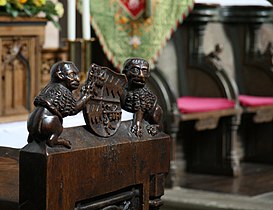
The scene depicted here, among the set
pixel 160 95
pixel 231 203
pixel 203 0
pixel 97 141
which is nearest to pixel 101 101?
pixel 97 141

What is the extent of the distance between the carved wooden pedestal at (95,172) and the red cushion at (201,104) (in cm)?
403

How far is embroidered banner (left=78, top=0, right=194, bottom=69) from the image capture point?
637cm

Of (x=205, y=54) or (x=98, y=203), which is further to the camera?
(x=205, y=54)

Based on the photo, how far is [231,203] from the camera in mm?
5539

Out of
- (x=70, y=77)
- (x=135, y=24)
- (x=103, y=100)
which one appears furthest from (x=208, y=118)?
(x=70, y=77)

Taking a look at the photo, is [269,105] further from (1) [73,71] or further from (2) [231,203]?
(1) [73,71]

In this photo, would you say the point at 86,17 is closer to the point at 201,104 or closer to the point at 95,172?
the point at 201,104

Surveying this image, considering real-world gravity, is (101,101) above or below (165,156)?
above

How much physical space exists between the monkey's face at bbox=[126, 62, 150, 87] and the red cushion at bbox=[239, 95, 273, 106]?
16.0 feet

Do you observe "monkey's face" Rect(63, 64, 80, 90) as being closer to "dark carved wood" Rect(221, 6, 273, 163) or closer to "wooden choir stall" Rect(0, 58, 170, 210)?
"wooden choir stall" Rect(0, 58, 170, 210)

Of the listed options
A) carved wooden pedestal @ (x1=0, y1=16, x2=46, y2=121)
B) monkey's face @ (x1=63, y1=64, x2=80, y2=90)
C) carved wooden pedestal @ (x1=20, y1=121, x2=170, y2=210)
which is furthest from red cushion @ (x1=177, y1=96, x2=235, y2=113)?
monkey's face @ (x1=63, y1=64, x2=80, y2=90)

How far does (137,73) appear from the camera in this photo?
8.13ft

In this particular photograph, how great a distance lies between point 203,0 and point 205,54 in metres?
0.68

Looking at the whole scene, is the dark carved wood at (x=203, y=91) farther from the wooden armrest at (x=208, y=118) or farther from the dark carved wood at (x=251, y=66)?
the dark carved wood at (x=251, y=66)
